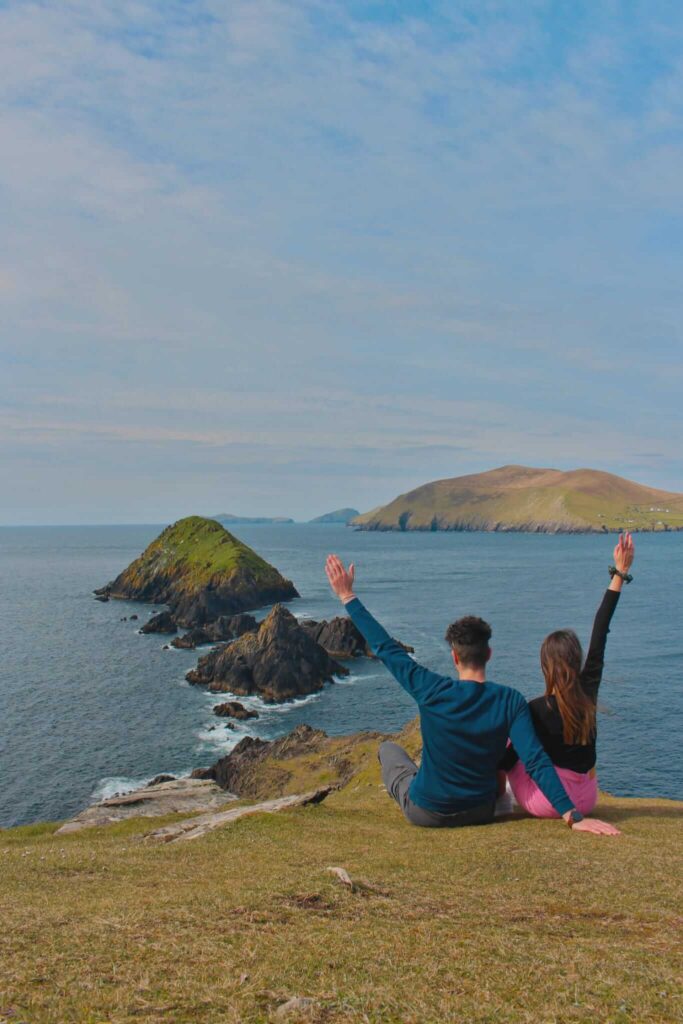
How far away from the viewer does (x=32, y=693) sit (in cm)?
7100

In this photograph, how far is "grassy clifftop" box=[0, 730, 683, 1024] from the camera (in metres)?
5.62

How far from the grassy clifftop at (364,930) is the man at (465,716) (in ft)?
2.91

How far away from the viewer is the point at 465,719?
10.5m

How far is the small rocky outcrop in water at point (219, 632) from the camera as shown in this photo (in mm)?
98625

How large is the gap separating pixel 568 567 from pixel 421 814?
185 m

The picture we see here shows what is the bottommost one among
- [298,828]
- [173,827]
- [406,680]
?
[173,827]

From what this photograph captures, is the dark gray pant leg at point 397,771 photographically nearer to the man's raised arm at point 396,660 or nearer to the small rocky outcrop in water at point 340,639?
the man's raised arm at point 396,660

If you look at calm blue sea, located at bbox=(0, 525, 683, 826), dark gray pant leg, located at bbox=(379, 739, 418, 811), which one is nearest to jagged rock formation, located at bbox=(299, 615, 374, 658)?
calm blue sea, located at bbox=(0, 525, 683, 826)

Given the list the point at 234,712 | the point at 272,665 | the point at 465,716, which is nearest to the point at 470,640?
the point at 465,716

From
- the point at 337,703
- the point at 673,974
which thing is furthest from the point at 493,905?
the point at 337,703

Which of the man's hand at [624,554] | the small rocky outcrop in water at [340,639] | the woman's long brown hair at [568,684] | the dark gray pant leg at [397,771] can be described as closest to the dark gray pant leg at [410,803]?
the dark gray pant leg at [397,771]

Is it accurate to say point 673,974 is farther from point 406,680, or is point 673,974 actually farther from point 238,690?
point 238,690

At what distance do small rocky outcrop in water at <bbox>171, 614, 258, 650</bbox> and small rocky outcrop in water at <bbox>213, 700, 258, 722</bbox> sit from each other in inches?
1293

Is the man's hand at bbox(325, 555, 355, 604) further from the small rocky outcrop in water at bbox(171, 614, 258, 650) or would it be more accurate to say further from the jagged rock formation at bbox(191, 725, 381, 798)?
the small rocky outcrop in water at bbox(171, 614, 258, 650)
